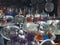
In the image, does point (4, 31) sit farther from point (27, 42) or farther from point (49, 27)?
point (49, 27)

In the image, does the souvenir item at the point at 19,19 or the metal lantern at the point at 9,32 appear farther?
the souvenir item at the point at 19,19

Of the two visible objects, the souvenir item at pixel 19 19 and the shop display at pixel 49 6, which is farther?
the shop display at pixel 49 6

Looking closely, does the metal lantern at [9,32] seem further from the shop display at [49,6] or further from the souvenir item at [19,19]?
the shop display at [49,6]

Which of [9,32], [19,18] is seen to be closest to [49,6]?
[19,18]

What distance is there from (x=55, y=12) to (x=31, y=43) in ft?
3.98

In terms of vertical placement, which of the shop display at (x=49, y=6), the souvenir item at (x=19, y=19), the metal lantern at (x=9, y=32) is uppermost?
the shop display at (x=49, y=6)

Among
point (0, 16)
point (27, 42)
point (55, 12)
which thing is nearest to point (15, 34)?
point (27, 42)

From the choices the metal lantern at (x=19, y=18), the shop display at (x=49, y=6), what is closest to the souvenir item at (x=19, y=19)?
the metal lantern at (x=19, y=18)

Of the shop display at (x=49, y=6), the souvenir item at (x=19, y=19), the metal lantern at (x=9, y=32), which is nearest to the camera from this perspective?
the metal lantern at (x=9, y=32)

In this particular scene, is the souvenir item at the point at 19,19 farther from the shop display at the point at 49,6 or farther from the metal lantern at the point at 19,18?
the shop display at the point at 49,6

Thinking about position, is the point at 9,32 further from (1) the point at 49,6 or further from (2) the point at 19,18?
(1) the point at 49,6

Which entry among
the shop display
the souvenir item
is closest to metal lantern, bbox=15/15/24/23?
the souvenir item

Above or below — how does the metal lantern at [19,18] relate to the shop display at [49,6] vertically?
below

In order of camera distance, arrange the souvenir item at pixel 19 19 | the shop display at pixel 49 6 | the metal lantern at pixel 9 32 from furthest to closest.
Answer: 1. the shop display at pixel 49 6
2. the souvenir item at pixel 19 19
3. the metal lantern at pixel 9 32
